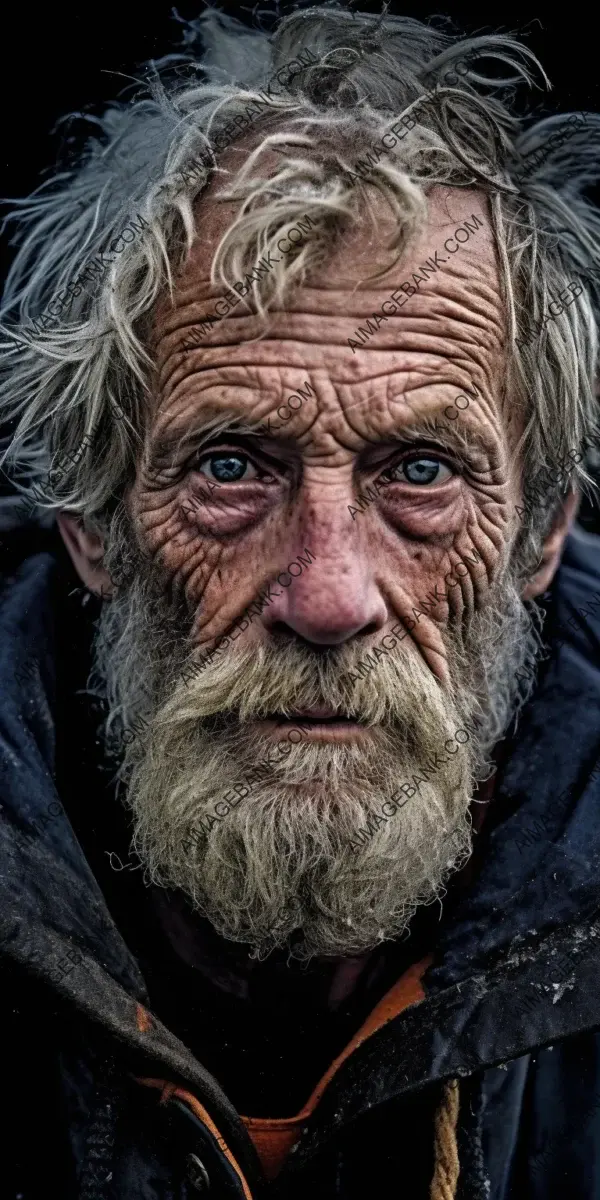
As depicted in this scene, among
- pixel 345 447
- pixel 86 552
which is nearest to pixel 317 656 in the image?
pixel 345 447

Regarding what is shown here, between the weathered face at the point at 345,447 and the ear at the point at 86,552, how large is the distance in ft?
1.03

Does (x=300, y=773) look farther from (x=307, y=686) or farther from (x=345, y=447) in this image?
(x=345, y=447)

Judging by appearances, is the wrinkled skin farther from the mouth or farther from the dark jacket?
the dark jacket

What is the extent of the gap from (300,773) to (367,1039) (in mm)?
533

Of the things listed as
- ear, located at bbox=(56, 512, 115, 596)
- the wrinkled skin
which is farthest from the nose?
ear, located at bbox=(56, 512, 115, 596)

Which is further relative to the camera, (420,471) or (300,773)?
(420,471)

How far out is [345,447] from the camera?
205 centimetres

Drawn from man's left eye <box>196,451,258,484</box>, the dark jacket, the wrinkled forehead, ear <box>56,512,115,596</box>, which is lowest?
the dark jacket

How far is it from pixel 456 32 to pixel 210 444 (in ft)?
4.77

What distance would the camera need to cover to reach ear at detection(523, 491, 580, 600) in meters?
2.61

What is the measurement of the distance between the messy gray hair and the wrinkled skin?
6cm

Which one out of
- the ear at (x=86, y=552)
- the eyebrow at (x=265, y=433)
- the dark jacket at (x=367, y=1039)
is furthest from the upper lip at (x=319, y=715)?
the ear at (x=86, y=552)

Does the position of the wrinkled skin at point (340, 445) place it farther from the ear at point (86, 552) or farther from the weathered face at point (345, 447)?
the ear at point (86, 552)

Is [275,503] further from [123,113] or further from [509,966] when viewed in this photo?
[123,113]
